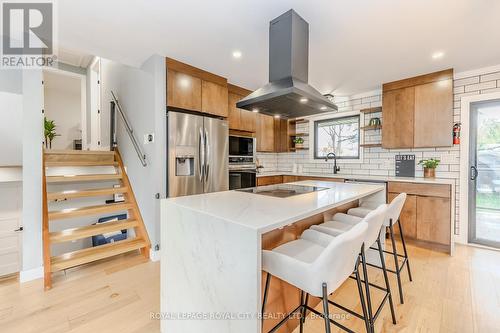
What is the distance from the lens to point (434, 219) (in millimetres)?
3020

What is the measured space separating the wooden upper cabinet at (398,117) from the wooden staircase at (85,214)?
3.83 metres

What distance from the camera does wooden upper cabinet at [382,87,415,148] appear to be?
3.41m

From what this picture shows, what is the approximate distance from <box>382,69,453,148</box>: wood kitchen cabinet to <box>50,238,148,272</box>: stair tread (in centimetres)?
392

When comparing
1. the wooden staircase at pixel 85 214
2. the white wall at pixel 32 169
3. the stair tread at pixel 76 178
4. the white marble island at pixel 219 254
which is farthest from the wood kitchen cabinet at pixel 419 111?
the white wall at pixel 32 169

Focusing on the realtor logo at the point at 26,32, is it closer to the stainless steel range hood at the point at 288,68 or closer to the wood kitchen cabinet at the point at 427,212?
the stainless steel range hood at the point at 288,68

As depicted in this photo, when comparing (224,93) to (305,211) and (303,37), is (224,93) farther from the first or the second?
(305,211)

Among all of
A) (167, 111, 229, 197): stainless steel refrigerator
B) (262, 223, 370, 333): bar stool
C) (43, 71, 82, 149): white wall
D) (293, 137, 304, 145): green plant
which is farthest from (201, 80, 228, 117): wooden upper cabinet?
(43, 71, 82, 149): white wall

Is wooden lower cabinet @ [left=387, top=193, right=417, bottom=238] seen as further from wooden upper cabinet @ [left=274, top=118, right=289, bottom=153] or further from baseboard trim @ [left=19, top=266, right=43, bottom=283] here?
baseboard trim @ [left=19, top=266, right=43, bottom=283]

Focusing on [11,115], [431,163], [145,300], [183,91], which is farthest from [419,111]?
[11,115]

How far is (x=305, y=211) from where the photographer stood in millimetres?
1291

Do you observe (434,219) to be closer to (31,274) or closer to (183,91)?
(183,91)

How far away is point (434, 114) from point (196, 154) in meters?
3.36

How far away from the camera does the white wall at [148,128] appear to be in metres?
2.81

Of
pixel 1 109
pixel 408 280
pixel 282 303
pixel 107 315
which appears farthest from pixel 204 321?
pixel 1 109
